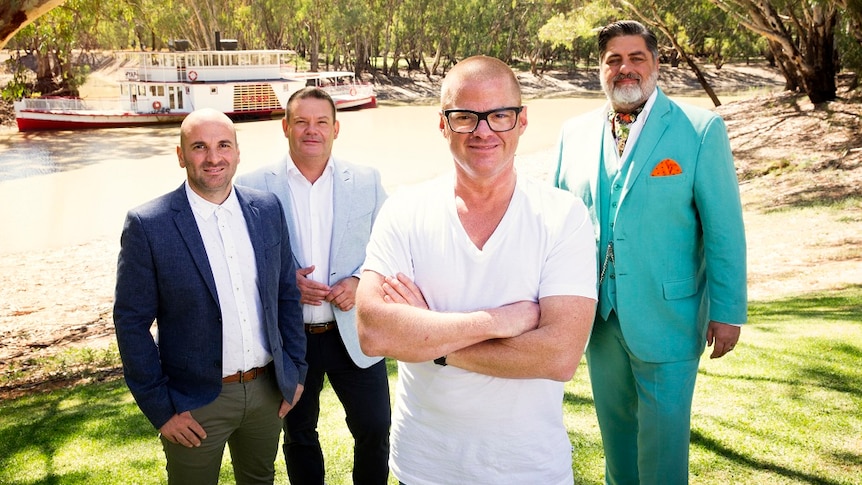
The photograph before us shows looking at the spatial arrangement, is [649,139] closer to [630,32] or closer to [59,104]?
[630,32]

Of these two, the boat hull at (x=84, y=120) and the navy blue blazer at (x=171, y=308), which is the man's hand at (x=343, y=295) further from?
the boat hull at (x=84, y=120)

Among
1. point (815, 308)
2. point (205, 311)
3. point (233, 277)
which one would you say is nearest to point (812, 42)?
point (815, 308)

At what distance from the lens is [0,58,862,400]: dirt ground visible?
8.50 m

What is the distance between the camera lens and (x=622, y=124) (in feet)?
11.3

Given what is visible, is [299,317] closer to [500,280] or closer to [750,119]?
[500,280]

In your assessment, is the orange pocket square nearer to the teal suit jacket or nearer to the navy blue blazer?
the teal suit jacket

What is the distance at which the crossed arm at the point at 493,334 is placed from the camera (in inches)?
89.1

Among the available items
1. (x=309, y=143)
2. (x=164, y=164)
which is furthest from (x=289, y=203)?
(x=164, y=164)

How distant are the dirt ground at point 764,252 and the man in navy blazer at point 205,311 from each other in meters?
4.30

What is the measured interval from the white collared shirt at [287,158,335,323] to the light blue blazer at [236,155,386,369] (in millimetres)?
25

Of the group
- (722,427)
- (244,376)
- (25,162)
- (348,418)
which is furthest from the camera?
(25,162)

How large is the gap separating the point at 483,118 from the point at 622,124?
1.29m

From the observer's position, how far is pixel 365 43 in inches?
2111

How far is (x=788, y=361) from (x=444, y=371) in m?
3.77
